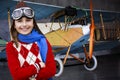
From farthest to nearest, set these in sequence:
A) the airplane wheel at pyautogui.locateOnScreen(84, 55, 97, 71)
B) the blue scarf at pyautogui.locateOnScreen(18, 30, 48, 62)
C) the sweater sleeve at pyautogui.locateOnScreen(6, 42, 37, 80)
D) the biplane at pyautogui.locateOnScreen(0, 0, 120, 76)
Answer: the airplane wheel at pyautogui.locateOnScreen(84, 55, 97, 71) < the biplane at pyautogui.locateOnScreen(0, 0, 120, 76) < the blue scarf at pyautogui.locateOnScreen(18, 30, 48, 62) < the sweater sleeve at pyautogui.locateOnScreen(6, 42, 37, 80)

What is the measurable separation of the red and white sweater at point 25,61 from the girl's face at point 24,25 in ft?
0.30

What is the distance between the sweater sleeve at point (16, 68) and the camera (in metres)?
A: 1.92

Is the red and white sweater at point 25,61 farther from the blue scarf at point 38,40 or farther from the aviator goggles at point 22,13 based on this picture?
the aviator goggles at point 22,13

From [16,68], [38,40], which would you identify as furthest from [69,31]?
[16,68]

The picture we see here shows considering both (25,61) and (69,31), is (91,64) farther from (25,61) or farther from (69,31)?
(25,61)

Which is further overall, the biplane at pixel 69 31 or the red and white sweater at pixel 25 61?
the biplane at pixel 69 31

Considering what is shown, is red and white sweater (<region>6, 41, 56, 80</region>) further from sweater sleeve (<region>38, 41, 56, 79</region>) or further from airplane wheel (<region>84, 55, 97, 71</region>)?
airplane wheel (<region>84, 55, 97, 71</region>)

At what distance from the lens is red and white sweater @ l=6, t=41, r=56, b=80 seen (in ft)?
6.38

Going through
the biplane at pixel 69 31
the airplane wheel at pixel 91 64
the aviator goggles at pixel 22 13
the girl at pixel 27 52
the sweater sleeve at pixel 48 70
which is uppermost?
the aviator goggles at pixel 22 13

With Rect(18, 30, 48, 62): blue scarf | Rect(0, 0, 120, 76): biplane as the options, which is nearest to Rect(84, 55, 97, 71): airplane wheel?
Rect(0, 0, 120, 76): biplane

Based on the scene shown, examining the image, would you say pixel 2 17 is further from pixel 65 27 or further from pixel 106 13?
pixel 106 13

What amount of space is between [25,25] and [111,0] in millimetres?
14269

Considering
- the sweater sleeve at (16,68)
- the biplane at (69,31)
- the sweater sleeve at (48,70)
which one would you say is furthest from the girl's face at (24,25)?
the biplane at (69,31)

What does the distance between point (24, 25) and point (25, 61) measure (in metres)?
0.25
